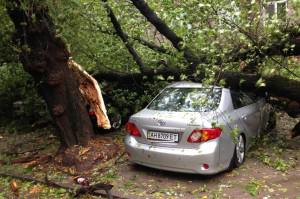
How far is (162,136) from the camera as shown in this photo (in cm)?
716

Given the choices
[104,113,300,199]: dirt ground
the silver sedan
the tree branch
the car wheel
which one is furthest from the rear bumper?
the car wheel

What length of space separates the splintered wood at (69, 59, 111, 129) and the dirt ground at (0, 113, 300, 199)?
1.86 feet

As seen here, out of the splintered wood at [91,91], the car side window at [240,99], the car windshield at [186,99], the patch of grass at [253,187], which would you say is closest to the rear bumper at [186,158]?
the patch of grass at [253,187]

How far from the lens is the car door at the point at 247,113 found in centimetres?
811

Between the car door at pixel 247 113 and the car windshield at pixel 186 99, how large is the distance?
0.55 m

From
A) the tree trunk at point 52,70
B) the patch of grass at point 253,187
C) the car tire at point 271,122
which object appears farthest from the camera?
the car tire at point 271,122

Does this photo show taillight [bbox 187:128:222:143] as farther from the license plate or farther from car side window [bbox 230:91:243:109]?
car side window [bbox 230:91:243:109]

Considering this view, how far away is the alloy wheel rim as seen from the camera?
7.81 meters

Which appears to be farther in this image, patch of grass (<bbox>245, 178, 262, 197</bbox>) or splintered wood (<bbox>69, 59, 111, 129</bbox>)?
splintered wood (<bbox>69, 59, 111, 129</bbox>)

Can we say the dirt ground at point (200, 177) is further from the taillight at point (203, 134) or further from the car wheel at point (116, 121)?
the car wheel at point (116, 121)

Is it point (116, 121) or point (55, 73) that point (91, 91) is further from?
point (116, 121)

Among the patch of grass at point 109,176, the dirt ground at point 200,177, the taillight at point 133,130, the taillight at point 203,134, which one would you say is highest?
the taillight at point 203,134

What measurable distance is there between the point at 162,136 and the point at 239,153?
5.33 feet

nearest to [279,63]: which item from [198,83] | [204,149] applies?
[198,83]
